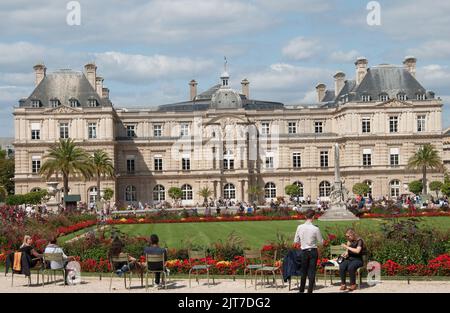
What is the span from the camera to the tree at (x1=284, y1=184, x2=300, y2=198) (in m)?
85.1

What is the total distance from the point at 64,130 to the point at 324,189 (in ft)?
97.2

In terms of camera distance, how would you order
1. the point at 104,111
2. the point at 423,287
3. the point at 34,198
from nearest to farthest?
the point at 423,287, the point at 34,198, the point at 104,111

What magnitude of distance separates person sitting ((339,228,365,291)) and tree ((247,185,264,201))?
61.4 meters

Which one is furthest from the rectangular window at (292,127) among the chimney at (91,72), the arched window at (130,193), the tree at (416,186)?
the chimney at (91,72)

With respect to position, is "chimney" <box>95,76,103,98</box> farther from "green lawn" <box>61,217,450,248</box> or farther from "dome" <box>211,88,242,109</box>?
"green lawn" <box>61,217,450,248</box>

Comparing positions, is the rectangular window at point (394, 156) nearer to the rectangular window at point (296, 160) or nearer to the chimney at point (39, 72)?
the rectangular window at point (296, 160)

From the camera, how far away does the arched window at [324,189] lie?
3474 inches

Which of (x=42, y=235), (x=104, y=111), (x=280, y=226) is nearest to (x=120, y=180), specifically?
(x=104, y=111)

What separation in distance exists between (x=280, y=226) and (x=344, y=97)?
157 feet

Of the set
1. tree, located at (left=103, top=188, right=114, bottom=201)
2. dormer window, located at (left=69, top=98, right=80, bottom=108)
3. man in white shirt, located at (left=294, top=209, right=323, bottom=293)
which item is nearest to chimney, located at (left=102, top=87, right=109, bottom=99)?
dormer window, located at (left=69, top=98, right=80, bottom=108)
